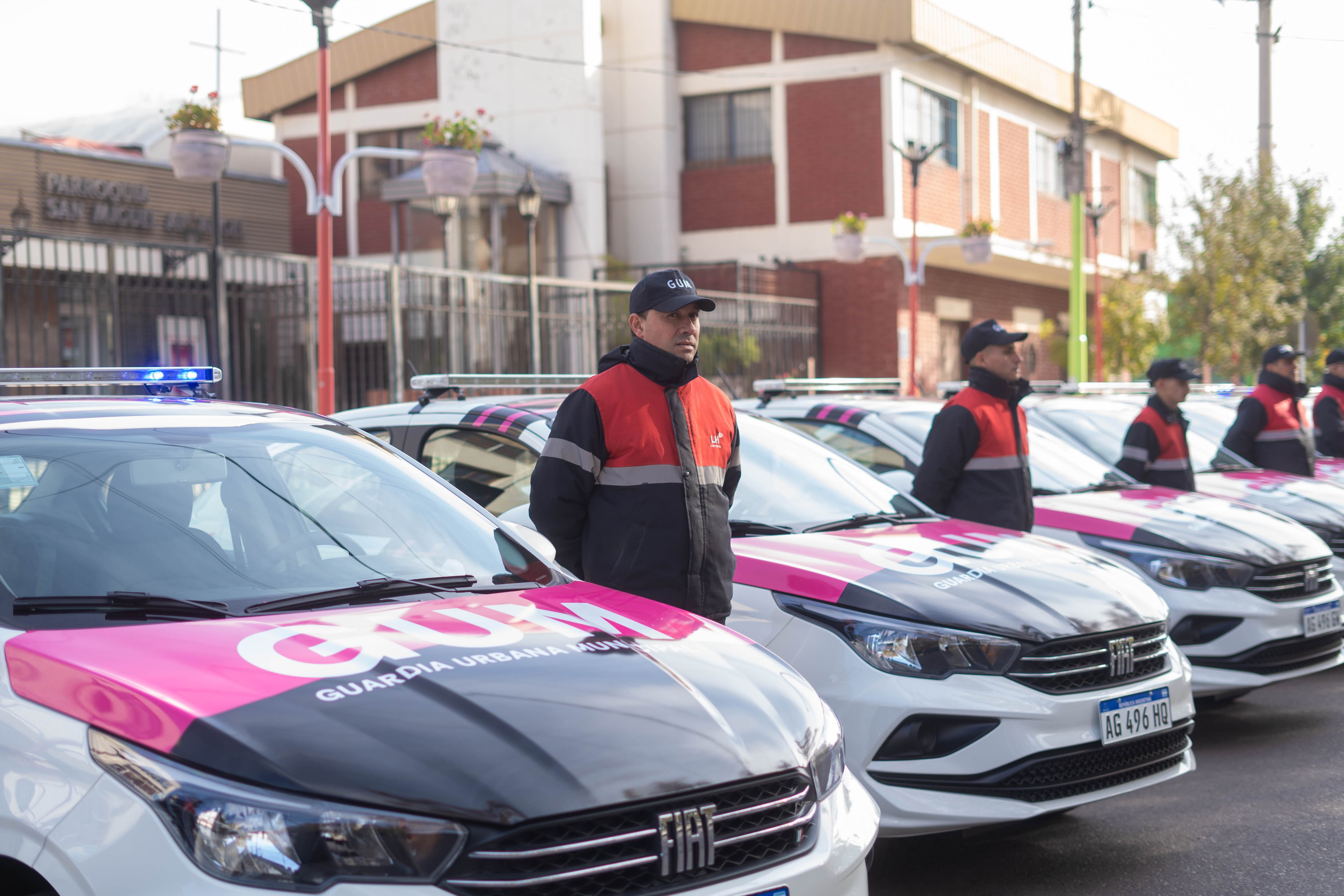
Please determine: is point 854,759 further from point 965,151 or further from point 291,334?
point 965,151

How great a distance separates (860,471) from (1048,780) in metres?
2.01

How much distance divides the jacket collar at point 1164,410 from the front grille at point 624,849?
6.32 metres

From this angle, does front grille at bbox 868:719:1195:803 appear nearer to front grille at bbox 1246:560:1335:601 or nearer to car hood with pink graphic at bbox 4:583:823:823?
car hood with pink graphic at bbox 4:583:823:823

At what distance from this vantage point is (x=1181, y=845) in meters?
5.02

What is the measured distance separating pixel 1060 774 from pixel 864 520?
4.86 feet

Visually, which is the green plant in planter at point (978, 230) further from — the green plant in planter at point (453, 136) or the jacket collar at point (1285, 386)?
the jacket collar at point (1285, 386)

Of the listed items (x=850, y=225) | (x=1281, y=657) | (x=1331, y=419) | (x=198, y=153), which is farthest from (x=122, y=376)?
(x=850, y=225)

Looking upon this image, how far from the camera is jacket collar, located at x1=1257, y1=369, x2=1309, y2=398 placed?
33.4ft

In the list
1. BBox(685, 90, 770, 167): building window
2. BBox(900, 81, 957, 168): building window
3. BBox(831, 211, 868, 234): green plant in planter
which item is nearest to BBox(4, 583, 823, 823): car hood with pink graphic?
BBox(831, 211, 868, 234): green plant in planter

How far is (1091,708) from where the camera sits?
4387 millimetres

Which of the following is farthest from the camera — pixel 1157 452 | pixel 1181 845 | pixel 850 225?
pixel 850 225

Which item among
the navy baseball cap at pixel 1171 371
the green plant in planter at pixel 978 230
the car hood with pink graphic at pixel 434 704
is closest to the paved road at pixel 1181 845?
the car hood with pink graphic at pixel 434 704

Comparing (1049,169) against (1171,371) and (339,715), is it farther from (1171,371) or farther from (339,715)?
(339,715)

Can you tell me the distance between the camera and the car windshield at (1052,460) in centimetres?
717
